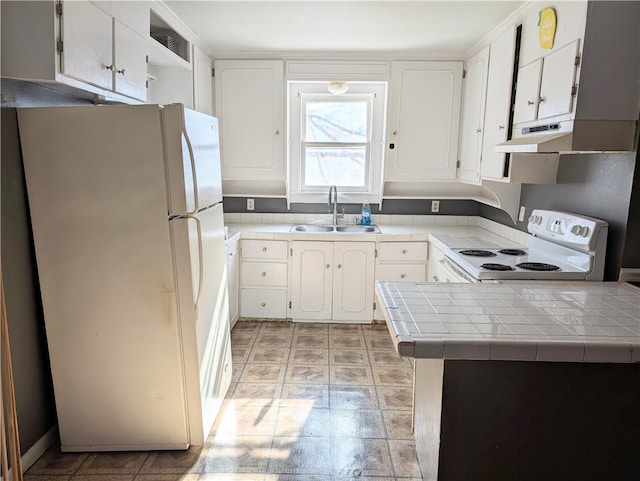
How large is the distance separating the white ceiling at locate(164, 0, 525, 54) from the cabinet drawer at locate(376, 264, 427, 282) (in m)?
1.76

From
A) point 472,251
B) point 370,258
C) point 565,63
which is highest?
point 565,63

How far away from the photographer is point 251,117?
12.4 feet

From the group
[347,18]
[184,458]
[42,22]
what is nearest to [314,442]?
[184,458]

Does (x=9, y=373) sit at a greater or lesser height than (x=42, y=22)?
lesser

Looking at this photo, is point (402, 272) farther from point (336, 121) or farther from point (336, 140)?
point (336, 121)

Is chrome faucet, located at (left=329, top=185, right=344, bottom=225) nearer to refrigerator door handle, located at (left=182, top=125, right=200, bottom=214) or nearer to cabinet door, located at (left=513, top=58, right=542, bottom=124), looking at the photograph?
cabinet door, located at (left=513, top=58, right=542, bottom=124)

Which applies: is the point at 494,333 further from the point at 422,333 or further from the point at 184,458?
the point at 184,458

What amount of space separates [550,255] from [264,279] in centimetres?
218

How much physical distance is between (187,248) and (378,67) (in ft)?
8.39

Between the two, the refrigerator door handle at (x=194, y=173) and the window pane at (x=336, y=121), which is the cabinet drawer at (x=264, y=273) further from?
the refrigerator door handle at (x=194, y=173)

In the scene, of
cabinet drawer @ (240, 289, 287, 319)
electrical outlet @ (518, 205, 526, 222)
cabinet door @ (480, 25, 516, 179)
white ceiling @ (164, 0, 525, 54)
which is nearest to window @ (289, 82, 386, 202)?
white ceiling @ (164, 0, 525, 54)

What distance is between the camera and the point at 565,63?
2.01 meters

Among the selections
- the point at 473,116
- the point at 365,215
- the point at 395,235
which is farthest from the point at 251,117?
the point at 473,116

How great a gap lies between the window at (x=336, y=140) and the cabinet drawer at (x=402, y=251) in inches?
24.1
